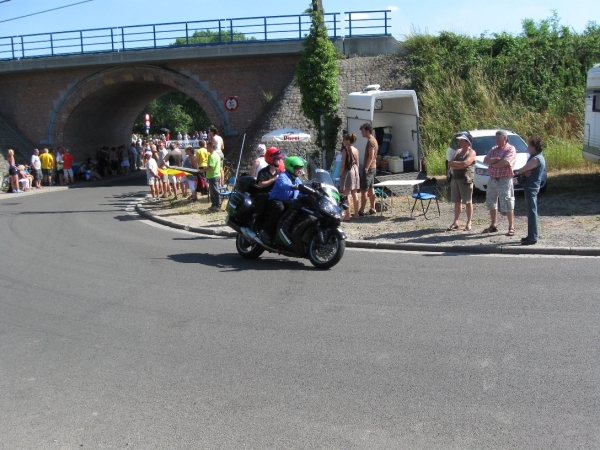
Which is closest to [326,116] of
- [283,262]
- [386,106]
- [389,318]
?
[386,106]

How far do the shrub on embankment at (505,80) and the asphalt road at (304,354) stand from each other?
1477 cm

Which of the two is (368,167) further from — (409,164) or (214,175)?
(409,164)

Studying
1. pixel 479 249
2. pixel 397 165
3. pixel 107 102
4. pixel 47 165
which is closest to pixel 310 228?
pixel 479 249

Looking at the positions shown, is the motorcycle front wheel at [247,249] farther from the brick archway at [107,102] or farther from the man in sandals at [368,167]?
the brick archway at [107,102]

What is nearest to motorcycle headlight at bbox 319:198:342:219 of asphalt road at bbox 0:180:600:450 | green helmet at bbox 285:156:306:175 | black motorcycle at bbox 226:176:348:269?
black motorcycle at bbox 226:176:348:269

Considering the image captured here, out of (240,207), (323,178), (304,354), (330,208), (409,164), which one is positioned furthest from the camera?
(409,164)

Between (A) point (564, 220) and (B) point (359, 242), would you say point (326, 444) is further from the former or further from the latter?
(A) point (564, 220)

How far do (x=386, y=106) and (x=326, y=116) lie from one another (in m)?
3.54

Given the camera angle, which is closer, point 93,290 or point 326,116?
point 93,290

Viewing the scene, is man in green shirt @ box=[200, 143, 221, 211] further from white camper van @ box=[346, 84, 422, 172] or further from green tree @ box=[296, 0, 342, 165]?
green tree @ box=[296, 0, 342, 165]

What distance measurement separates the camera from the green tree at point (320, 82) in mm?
23797

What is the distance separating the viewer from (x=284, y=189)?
10.6 metres

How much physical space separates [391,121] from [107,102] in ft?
72.9

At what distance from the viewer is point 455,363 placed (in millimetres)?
5977
